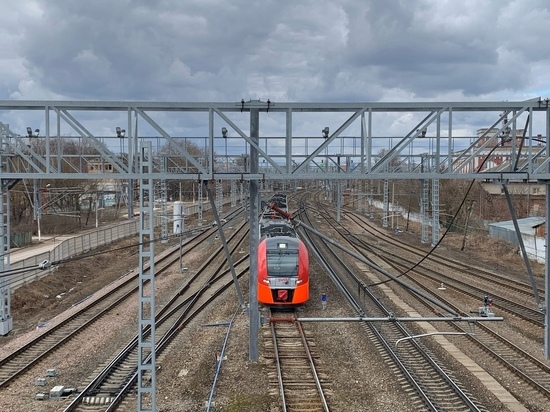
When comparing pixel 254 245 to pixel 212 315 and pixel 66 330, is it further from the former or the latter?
pixel 66 330

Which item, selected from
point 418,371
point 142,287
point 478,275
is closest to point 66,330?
point 142,287

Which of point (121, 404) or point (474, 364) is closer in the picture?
point (121, 404)

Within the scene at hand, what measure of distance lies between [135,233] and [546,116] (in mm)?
34166

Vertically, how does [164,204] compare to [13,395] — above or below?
above

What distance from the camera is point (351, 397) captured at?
975cm

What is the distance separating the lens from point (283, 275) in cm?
1541

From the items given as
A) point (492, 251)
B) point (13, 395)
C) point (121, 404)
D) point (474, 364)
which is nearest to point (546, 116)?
point (474, 364)

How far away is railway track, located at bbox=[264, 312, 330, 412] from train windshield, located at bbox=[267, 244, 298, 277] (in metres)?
1.69

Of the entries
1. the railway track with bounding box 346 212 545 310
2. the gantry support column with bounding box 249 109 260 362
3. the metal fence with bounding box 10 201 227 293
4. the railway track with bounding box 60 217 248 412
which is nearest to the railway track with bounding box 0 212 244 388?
the railway track with bounding box 60 217 248 412

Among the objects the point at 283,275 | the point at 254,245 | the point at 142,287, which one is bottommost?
the point at 283,275

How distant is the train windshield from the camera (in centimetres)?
1541

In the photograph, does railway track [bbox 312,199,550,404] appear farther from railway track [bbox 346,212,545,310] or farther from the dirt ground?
the dirt ground

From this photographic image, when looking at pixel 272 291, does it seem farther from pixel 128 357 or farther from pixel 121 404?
pixel 121 404

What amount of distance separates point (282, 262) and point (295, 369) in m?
4.84
